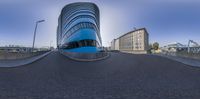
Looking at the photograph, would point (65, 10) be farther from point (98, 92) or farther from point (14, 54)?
point (98, 92)

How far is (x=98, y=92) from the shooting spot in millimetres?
7539

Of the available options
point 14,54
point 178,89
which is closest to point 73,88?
point 178,89

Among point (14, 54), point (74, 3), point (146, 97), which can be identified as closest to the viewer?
point (146, 97)

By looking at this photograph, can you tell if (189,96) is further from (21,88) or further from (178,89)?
(21,88)

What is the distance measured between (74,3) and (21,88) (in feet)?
176

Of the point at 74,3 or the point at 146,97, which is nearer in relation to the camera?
the point at 146,97

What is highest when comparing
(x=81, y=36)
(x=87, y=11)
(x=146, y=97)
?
(x=87, y=11)

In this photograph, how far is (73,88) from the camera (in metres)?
8.29

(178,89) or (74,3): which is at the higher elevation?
(74,3)

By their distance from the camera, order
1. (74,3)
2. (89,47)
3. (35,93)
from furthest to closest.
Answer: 1. (74,3)
2. (89,47)
3. (35,93)

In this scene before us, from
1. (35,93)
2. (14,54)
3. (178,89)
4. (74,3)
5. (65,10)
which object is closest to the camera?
(35,93)

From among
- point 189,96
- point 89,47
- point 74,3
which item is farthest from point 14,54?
point 74,3

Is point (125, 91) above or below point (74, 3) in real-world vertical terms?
below

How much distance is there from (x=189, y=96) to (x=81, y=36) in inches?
1079
